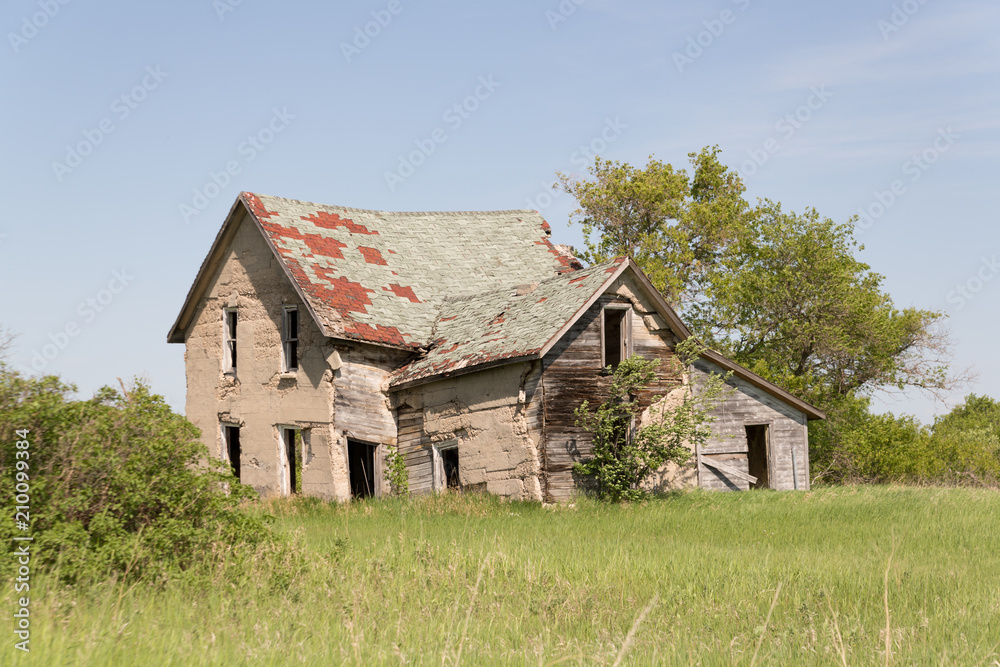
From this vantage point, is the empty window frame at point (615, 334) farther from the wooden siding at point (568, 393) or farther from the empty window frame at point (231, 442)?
the empty window frame at point (231, 442)

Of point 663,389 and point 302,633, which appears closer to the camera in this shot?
point 302,633

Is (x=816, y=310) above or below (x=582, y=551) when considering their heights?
above

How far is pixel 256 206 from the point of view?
22.9 metres

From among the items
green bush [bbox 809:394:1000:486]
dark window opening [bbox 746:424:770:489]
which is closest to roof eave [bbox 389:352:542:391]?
dark window opening [bbox 746:424:770:489]

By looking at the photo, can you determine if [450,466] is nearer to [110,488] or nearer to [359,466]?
[359,466]

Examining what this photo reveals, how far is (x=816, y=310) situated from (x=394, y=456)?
1814 cm

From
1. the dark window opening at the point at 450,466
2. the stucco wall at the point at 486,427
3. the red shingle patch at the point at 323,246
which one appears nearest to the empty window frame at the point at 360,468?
the stucco wall at the point at 486,427

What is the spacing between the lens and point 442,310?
78.2ft

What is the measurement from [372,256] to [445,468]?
639 cm

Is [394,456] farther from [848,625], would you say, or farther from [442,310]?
[848,625]

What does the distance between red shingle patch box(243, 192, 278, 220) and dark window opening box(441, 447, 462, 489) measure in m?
7.34

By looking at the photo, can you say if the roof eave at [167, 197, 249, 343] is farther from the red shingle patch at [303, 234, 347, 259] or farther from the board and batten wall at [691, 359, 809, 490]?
the board and batten wall at [691, 359, 809, 490]

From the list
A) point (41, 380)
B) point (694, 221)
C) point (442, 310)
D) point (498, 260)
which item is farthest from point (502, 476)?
point (694, 221)

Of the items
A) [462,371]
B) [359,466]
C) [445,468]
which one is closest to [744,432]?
[445,468]
